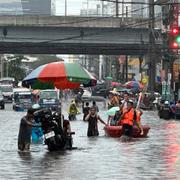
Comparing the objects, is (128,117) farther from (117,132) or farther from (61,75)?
(61,75)

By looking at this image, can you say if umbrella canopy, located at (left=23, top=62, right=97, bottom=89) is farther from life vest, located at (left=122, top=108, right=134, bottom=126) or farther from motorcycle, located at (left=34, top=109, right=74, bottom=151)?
life vest, located at (left=122, top=108, right=134, bottom=126)

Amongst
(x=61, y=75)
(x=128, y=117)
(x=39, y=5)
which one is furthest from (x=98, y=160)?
(x=39, y=5)

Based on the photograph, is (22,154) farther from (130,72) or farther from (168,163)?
(130,72)

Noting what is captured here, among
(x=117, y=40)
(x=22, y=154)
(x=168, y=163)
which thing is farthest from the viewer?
Result: (x=117, y=40)

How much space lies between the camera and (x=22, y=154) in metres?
21.5

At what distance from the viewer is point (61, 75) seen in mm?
23297

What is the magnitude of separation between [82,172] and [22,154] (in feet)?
16.7

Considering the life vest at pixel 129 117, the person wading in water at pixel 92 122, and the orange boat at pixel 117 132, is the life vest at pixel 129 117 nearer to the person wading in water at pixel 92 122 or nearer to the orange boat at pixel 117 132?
the orange boat at pixel 117 132

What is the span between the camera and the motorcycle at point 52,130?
22.1 meters

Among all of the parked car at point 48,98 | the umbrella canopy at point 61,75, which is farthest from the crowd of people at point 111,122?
the parked car at point 48,98

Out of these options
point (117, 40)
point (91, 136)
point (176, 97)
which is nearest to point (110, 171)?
point (91, 136)

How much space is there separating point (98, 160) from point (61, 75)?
450 cm

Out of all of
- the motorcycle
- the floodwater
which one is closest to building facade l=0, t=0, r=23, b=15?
the floodwater

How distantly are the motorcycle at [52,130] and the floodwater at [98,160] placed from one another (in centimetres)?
37
